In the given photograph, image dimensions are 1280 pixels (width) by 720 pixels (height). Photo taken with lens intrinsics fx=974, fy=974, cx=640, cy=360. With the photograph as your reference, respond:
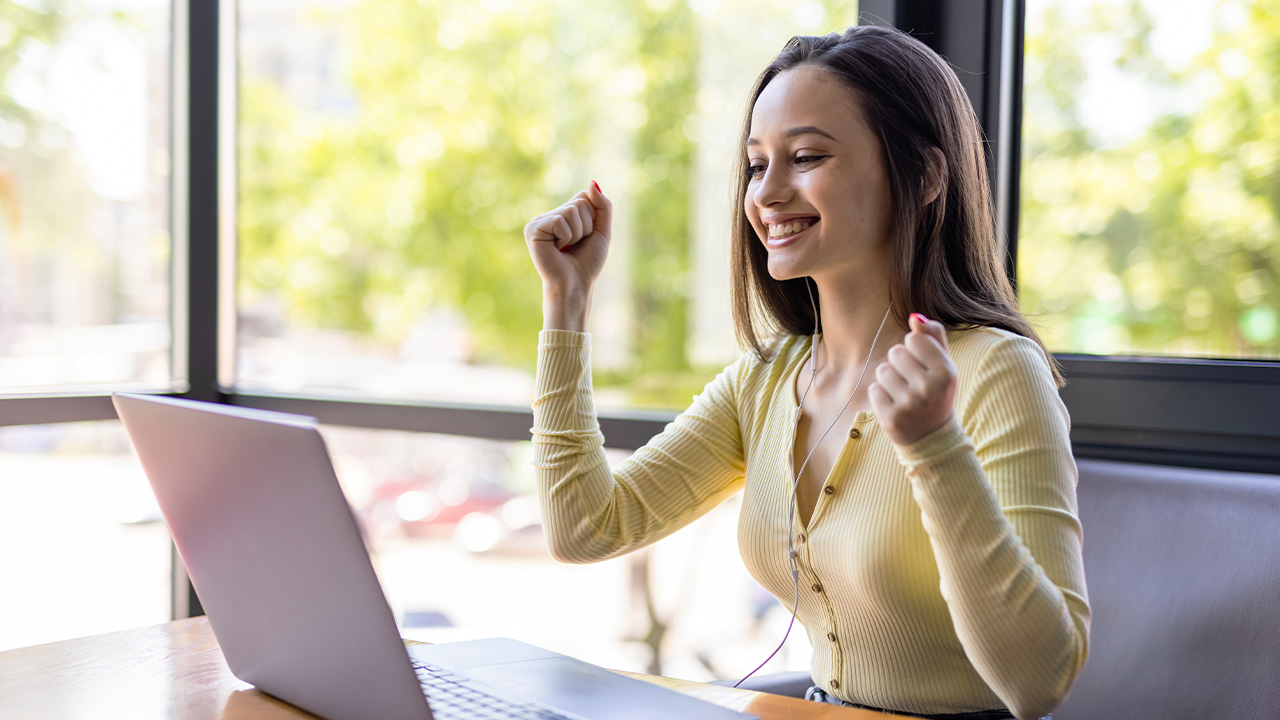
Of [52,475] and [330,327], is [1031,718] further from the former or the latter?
[330,327]

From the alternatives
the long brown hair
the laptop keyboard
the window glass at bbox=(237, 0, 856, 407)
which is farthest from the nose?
the window glass at bbox=(237, 0, 856, 407)

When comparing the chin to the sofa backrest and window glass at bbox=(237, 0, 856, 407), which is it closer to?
the sofa backrest

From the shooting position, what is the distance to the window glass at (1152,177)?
141cm

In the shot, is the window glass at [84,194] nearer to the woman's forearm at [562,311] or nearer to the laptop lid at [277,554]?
the woman's forearm at [562,311]

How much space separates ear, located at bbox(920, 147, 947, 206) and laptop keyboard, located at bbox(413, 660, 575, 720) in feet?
2.56

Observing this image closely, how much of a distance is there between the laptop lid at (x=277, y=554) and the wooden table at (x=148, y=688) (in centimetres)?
4

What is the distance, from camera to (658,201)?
2395mm

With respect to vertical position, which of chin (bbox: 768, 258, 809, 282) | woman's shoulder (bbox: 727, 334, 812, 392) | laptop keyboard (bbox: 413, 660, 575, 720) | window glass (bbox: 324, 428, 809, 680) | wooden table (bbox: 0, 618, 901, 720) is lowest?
window glass (bbox: 324, 428, 809, 680)

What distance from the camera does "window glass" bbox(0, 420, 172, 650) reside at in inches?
80.9

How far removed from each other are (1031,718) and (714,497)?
0.60m

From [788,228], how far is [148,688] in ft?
2.89

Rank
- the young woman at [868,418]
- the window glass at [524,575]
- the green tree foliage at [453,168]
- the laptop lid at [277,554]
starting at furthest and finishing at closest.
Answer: the green tree foliage at [453,168], the window glass at [524,575], the young woman at [868,418], the laptop lid at [277,554]

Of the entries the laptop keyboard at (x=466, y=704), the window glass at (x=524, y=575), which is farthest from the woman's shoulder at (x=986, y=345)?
the window glass at (x=524, y=575)

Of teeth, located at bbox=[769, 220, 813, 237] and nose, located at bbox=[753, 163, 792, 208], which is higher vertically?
nose, located at bbox=[753, 163, 792, 208]
